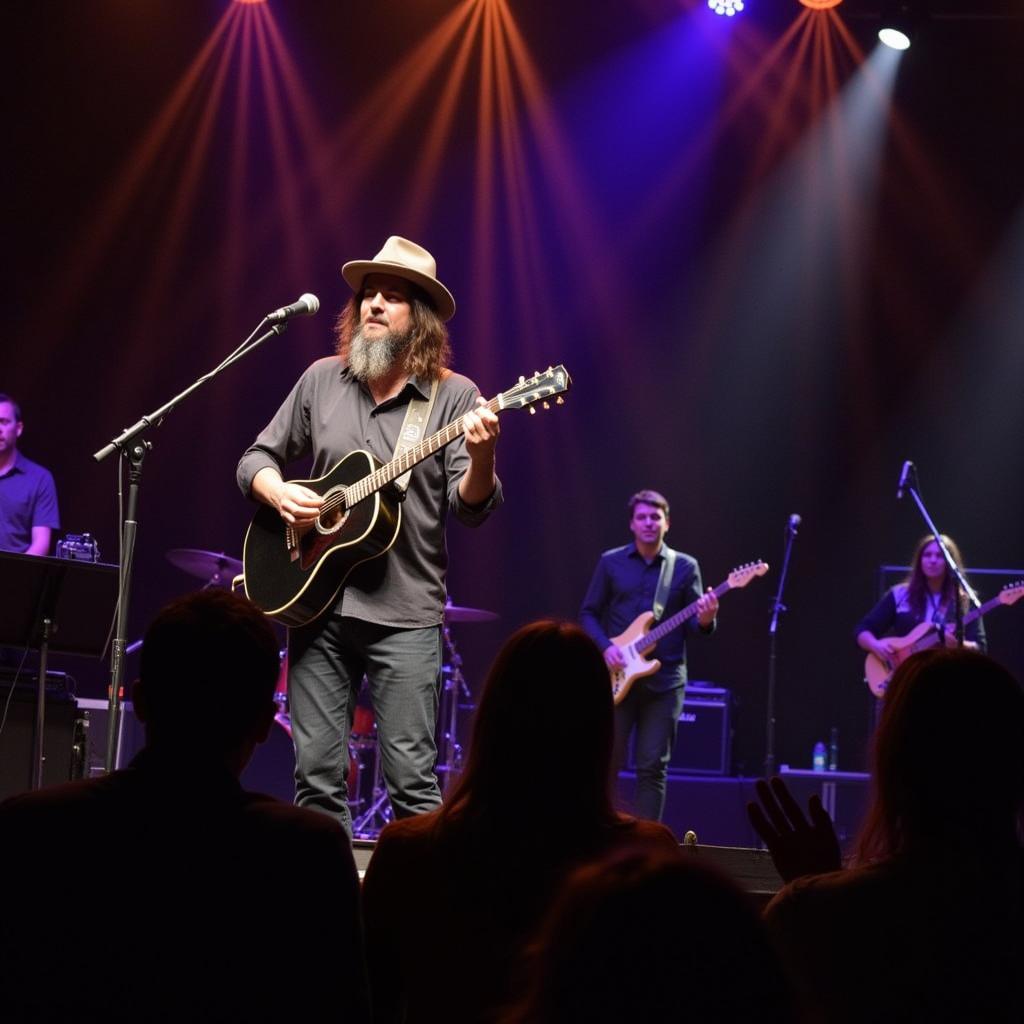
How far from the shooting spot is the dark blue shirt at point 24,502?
7.25 m

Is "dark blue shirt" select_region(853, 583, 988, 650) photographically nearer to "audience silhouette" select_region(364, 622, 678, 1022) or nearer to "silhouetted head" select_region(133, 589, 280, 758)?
"audience silhouette" select_region(364, 622, 678, 1022)

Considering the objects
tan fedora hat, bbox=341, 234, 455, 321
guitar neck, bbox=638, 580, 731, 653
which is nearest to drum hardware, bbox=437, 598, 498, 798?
guitar neck, bbox=638, 580, 731, 653

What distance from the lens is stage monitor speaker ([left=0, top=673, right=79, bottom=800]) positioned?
562cm

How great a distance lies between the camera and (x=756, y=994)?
893 mm

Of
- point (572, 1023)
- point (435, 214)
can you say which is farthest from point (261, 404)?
point (572, 1023)

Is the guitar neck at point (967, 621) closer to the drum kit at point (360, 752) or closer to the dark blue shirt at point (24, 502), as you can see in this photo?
the drum kit at point (360, 752)

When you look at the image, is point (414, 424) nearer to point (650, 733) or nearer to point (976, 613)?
point (650, 733)

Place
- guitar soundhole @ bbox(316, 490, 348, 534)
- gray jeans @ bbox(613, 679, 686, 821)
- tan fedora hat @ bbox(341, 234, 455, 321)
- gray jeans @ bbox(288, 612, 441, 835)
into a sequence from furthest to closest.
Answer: gray jeans @ bbox(613, 679, 686, 821)
tan fedora hat @ bbox(341, 234, 455, 321)
guitar soundhole @ bbox(316, 490, 348, 534)
gray jeans @ bbox(288, 612, 441, 835)

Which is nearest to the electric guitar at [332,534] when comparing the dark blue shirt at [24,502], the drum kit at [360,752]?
the dark blue shirt at [24,502]

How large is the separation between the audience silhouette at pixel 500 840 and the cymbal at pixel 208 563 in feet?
→ 20.1

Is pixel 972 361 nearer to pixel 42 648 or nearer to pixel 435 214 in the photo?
pixel 435 214

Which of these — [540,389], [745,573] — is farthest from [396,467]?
[745,573]

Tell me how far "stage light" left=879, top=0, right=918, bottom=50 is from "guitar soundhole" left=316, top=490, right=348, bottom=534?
690 cm

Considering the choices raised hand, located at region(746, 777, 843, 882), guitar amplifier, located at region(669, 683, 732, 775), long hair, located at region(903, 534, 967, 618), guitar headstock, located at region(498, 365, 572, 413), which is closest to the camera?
raised hand, located at region(746, 777, 843, 882)
